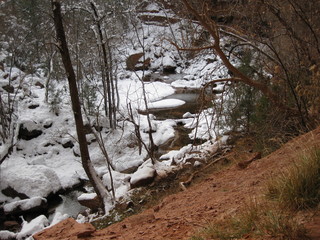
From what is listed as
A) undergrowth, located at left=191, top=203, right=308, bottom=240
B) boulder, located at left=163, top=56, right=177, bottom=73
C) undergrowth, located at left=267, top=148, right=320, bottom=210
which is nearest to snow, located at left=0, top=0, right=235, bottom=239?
undergrowth, located at left=267, top=148, right=320, bottom=210

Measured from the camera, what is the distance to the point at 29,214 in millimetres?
10086

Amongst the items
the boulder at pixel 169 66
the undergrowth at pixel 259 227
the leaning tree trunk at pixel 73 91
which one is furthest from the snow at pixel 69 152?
the boulder at pixel 169 66

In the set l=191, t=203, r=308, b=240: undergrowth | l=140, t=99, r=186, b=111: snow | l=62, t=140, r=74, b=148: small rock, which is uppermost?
l=140, t=99, r=186, b=111: snow

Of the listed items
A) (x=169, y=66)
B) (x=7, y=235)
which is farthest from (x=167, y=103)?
(x=7, y=235)

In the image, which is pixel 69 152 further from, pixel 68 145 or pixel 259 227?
pixel 259 227

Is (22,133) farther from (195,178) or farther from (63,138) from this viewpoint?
(195,178)

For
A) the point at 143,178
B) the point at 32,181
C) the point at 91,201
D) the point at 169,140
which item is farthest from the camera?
the point at 169,140

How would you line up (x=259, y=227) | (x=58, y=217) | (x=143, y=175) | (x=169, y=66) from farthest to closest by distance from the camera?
Answer: 1. (x=169, y=66)
2. (x=58, y=217)
3. (x=143, y=175)
4. (x=259, y=227)

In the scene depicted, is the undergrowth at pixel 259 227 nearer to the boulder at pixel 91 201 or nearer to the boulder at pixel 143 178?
the boulder at pixel 143 178

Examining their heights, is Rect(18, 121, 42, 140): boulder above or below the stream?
above

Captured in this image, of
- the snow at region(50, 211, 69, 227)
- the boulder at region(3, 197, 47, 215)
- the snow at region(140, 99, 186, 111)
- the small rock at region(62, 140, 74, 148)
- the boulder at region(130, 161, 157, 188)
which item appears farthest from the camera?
the snow at region(140, 99, 186, 111)

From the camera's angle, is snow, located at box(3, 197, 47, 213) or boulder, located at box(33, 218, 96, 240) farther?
snow, located at box(3, 197, 47, 213)

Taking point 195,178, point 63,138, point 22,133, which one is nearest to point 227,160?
point 195,178

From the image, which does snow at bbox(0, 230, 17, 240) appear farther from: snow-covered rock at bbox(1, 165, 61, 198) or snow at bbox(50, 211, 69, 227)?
snow-covered rock at bbox(1, 165, 61, 198)
